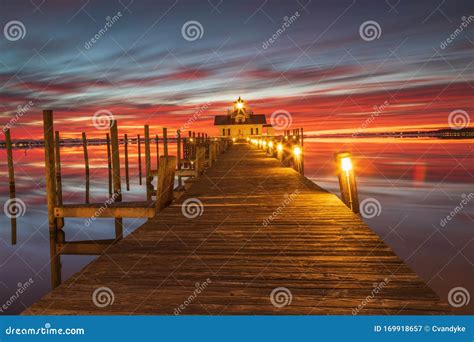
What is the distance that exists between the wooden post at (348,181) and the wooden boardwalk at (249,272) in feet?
1.19

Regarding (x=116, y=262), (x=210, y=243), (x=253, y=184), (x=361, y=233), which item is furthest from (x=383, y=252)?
(x=253, y=184)

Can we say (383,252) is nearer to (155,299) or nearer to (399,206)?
(155,299)

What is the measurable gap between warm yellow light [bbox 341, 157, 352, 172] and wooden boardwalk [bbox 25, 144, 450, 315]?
90cm

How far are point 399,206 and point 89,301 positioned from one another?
17167 mm

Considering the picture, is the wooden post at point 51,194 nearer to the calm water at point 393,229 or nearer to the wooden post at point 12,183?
the calm water at point 393,229

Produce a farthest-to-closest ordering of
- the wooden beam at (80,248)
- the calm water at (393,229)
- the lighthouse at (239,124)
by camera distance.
A: 1. the lighthouse at (239,124)
2. the calm water at (393,229)
3. the wooden beam at (80,248)

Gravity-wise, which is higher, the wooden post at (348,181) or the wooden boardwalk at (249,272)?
the wooden post at (348,181)

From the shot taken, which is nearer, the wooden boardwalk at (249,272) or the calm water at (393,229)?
the wooden boardwalk at (249,272)

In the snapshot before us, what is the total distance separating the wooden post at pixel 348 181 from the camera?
701cm

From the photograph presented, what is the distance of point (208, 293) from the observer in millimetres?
3311

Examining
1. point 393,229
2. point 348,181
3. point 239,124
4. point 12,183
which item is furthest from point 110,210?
point 239,124

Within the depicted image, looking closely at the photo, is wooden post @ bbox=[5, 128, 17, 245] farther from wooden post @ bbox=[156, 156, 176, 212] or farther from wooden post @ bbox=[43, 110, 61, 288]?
wooden post @ bbox=[156, 156, 176, 212]

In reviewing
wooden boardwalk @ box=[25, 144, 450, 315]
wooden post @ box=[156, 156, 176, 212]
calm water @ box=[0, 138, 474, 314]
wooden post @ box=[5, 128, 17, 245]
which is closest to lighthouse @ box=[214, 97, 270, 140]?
calm water @ box=[0, 138, 474, 314]

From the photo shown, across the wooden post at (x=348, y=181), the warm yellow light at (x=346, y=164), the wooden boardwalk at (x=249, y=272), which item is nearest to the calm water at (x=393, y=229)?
the wooden post at (x=348, y=181)
